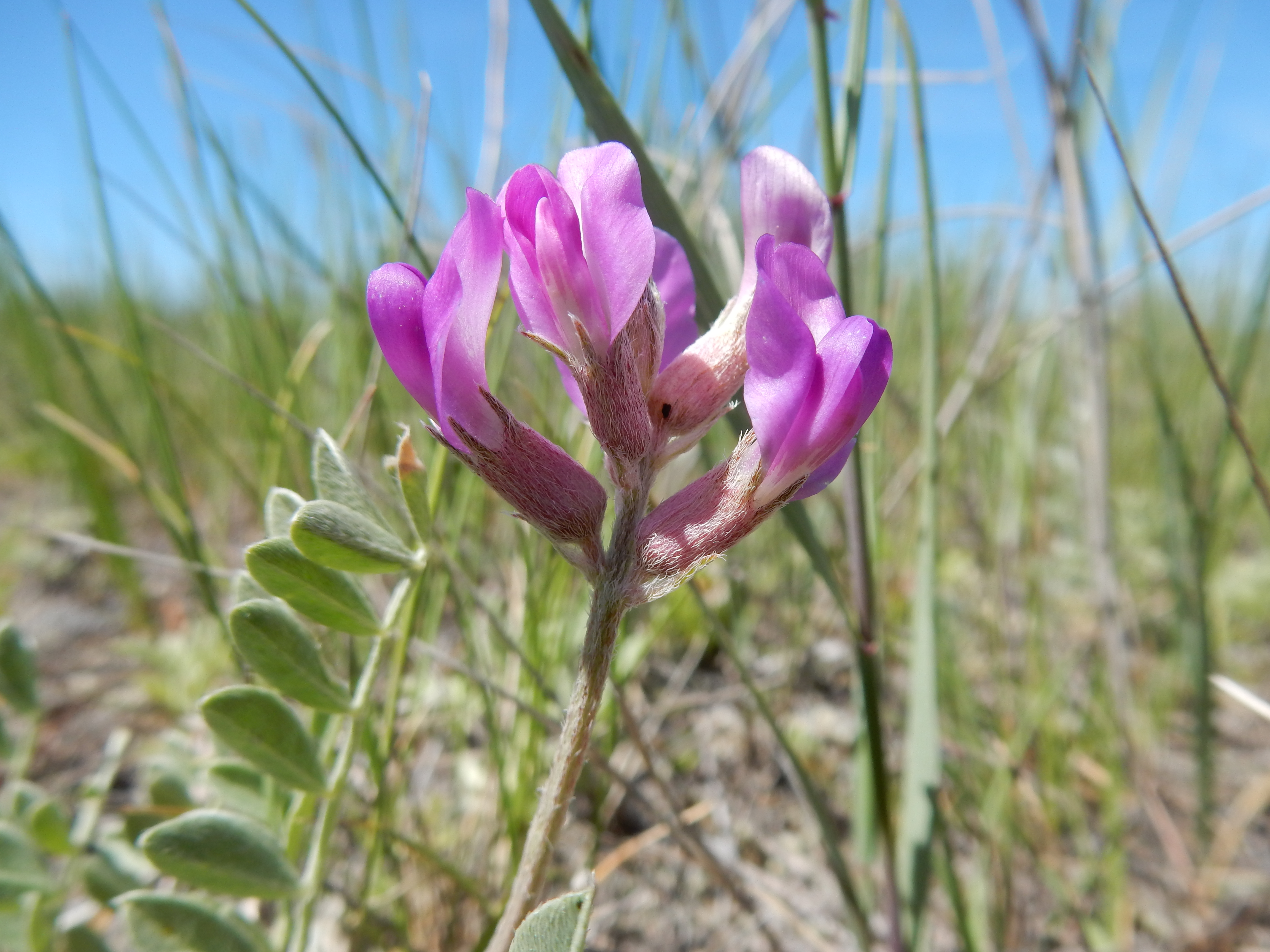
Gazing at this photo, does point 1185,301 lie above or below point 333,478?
above

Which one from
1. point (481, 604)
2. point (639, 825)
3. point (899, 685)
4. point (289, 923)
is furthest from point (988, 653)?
point (289, 923)

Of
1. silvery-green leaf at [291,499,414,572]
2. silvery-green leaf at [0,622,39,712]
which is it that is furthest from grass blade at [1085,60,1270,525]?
silvery-green leaf at [0,622,39,712]

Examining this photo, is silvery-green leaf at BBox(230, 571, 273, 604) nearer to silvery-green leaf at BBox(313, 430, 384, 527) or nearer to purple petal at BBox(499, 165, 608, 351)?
silvery-green leaf at BBox(313, 430, 384, 527)

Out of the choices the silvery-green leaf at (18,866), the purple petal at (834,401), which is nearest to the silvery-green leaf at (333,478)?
the purple petal at (834,401)

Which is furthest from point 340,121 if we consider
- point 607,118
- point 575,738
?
point 575,738

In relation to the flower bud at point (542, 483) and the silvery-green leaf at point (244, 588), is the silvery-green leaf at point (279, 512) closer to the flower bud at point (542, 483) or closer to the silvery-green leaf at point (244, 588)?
the silvery-green leaf at point (244, 588)

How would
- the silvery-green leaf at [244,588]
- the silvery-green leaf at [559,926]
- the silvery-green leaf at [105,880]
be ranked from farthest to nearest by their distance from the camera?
1. the silvery-green leaf at [105,880]
2. the silvery-green leaf at [244,588]
3. the silvery-green leaf at [559,926]

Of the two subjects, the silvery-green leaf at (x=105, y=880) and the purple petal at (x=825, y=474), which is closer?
the purple petal at (x=825, y=474)

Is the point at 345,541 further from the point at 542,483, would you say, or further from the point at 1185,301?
the point at 1185,301
